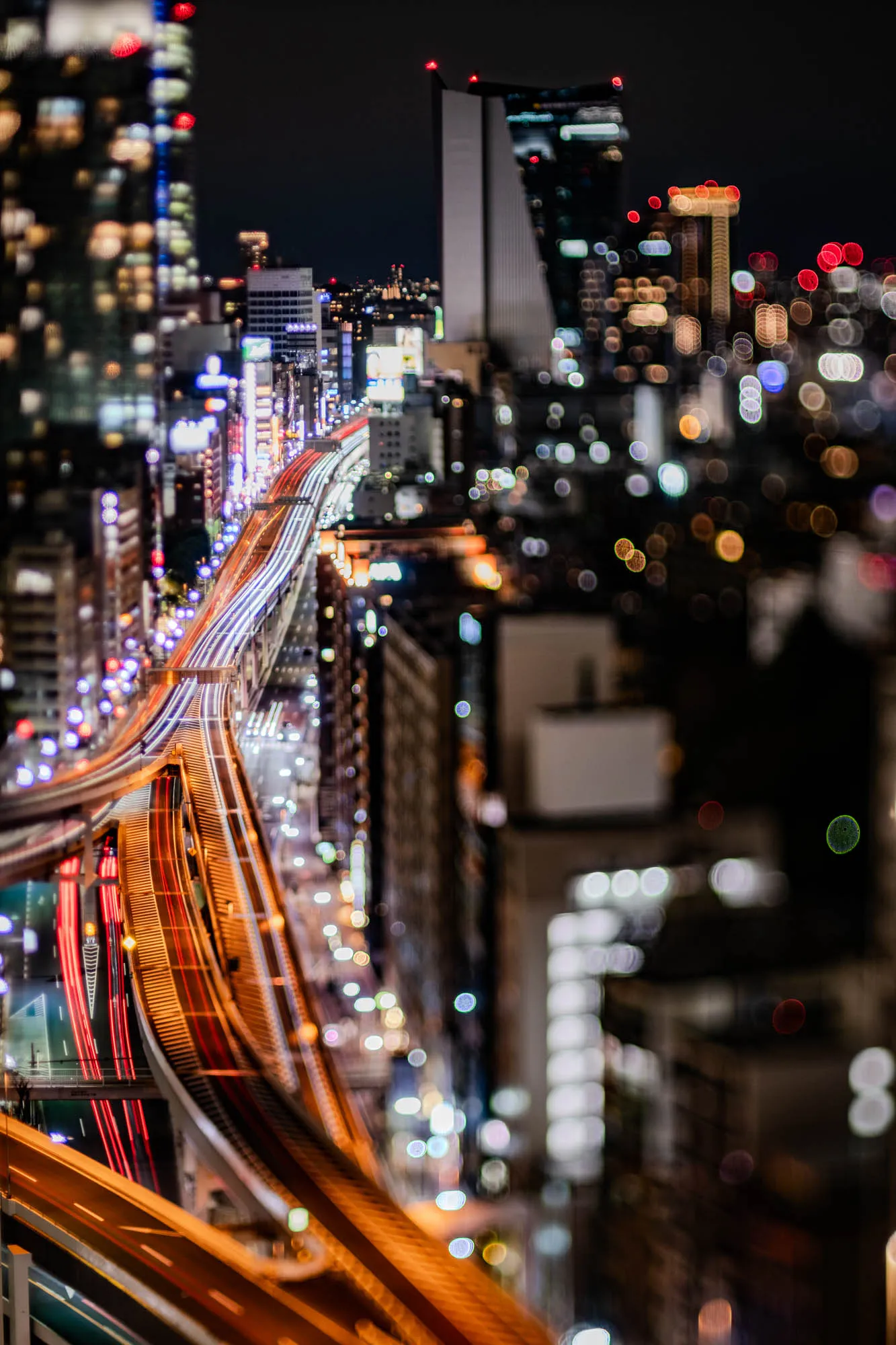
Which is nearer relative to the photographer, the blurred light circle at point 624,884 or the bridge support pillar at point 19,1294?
the blurred light circle at point 624,884

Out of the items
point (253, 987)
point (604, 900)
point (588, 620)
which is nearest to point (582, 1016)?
point (604, 900)

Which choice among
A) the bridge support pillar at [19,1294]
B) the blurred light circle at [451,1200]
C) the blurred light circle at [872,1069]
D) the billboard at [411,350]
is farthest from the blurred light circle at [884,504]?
the bridge support pillar at [19,1294]

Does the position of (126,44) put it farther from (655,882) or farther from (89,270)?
(655,882)

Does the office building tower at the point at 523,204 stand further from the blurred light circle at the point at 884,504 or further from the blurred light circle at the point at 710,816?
the blurred light circle at the point at 710,816

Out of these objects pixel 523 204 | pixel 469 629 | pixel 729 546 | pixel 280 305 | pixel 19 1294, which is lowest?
pixel 19 1294

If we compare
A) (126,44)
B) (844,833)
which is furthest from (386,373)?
(844,833)

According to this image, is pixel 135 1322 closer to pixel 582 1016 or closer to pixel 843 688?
pixel 582 1016
